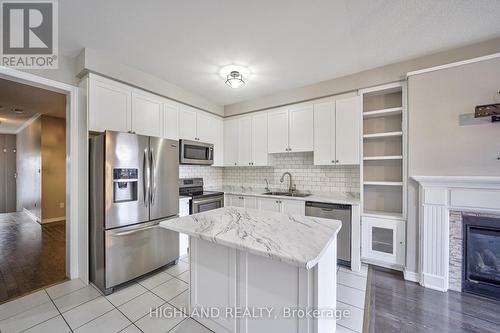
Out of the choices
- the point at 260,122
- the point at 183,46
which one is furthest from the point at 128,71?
the point at 260,122

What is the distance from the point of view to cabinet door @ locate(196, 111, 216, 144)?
3.93m

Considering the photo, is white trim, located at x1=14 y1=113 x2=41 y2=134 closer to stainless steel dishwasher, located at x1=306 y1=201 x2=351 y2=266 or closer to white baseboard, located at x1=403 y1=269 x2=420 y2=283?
stainless steel dishwasher, located at x1=306 y1=201 x2=351 y2=266

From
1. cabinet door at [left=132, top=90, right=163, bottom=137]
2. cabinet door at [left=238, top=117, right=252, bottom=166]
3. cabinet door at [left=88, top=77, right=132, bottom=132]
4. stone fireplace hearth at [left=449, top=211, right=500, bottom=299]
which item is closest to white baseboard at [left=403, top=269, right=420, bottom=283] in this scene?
stone fireplace hearth at [left=449, top=211, right=500, bottom=299]

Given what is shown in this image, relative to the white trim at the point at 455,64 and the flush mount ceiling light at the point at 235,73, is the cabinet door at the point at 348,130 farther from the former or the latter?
the flush mount ceiling light at the point at 235,73

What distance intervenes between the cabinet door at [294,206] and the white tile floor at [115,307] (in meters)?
0.99

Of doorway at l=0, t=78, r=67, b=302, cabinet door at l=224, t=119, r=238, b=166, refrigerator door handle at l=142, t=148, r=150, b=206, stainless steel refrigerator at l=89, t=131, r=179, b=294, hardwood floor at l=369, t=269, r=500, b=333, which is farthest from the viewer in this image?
cabinet door at l=224, t=119, r=238, b=166

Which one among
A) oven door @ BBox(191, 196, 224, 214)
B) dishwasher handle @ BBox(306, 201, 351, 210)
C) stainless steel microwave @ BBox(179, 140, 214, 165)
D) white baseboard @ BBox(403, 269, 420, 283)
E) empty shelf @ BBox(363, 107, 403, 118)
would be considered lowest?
white baseboard @ BBox(403, 269, 420, 283)

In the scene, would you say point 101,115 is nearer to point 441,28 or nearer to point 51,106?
point 51,106

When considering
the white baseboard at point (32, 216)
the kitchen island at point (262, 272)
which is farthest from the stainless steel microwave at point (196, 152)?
the white baseboard at point (32, 216)

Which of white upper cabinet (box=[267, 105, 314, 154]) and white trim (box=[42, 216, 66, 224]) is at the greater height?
white upper cabinet (box=[267, 105, 314, 154])

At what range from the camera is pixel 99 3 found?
67.7 inches

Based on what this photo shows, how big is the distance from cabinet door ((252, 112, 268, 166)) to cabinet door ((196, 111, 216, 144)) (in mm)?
870

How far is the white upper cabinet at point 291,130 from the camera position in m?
3.44

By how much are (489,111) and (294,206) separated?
2.41m
